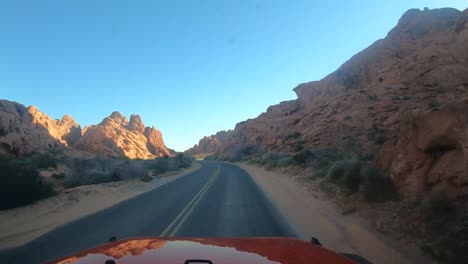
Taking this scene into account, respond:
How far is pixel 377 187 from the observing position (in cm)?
1127

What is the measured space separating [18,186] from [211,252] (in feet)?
48.8

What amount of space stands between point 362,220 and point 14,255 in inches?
320

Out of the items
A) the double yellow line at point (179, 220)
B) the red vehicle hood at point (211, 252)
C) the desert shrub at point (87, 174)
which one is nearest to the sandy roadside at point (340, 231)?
the double yellow line at point (179, 220)

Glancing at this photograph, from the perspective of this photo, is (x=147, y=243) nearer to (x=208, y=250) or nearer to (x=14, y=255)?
(x=208, y=250)

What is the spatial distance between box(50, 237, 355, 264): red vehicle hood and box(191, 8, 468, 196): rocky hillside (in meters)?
6.43

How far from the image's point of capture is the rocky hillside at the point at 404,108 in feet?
32.5

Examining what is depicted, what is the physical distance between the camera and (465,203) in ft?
26.1

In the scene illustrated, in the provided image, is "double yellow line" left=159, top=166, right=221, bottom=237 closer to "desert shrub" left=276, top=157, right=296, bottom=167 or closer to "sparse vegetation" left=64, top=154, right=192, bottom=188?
"sparse vegetation" left=64, top=154, right=192, bottom=188

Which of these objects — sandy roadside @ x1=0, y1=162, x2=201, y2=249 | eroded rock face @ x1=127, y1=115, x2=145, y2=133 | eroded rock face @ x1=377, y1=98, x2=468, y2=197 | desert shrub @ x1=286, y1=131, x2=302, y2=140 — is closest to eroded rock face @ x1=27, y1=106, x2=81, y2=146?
eroded rock face @ x1=127, y1=115, x2=145, y2=133

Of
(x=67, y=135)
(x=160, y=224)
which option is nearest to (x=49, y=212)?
(x=160, y=224)

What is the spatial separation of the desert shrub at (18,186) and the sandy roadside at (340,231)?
9.95m

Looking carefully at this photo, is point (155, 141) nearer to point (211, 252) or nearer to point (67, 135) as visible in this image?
point (67, 135)

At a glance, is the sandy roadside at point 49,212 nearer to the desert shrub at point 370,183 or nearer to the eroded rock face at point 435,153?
the desert shrub at point 370,183

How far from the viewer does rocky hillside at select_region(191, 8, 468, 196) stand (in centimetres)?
991
